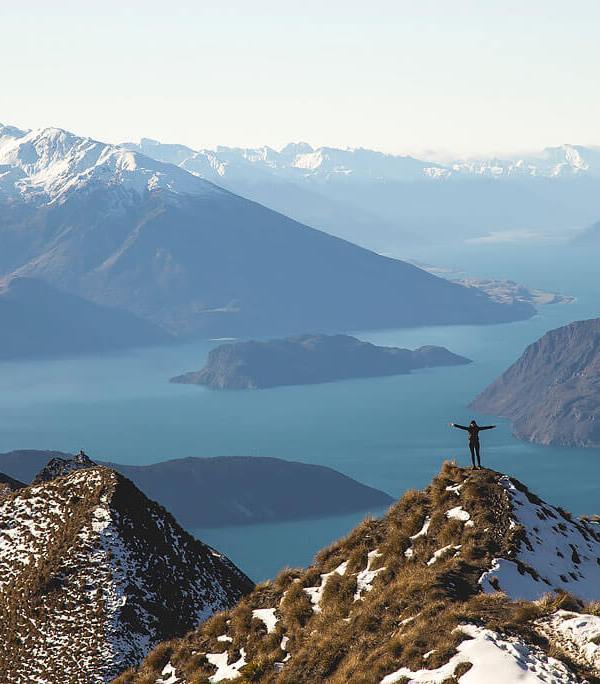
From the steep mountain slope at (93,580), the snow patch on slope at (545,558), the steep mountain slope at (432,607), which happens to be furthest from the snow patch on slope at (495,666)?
the steep mountain slope at (93,580)

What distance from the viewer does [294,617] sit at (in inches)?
1473

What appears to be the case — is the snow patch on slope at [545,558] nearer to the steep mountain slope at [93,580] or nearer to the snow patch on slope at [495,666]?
the snow patch on slope at [495,666]

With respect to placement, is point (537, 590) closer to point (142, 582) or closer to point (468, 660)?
point (468, 660)

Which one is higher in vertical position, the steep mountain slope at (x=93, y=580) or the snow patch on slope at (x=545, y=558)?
the snow patch on slope at (x=545, y=558)

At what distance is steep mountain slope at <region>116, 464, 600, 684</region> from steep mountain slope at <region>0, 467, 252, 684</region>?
8.24 meters

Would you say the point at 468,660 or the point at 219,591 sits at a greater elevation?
the point at 468,660

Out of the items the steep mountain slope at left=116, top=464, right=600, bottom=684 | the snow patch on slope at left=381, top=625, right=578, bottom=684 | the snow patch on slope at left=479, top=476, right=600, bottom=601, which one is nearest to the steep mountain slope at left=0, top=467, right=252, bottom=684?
the steep mountain slope at left=116, top=464, right=600, bottom=684

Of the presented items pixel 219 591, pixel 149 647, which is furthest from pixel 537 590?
pixel 219 591

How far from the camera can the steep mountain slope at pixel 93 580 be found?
4672 cm

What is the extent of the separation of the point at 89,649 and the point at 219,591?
32.2ft

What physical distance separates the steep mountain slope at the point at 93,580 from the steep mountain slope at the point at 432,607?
8.24 meters

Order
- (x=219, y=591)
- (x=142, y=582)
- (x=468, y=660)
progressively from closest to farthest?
(x=468, y=660) → (x=142, y=582) → (x=219, y=591)

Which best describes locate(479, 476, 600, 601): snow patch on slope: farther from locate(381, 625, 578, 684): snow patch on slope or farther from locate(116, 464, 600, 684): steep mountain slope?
locate(381, 625, 578, 684): snow patch on slope

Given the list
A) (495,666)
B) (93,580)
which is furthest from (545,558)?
(93,580)
